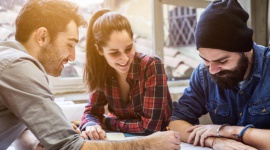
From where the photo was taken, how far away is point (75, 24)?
147cm

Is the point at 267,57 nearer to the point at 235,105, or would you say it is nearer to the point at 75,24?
the point at 235,105

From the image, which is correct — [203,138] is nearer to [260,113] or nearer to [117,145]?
[260,113]

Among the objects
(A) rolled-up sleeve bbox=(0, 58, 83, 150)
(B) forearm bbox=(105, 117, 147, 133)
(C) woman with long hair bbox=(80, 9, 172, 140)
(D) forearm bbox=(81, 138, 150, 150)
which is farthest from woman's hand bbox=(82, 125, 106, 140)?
(A) rolled-up sleeve bbox=(0, 58, 83, 150)

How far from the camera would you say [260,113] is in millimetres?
1415

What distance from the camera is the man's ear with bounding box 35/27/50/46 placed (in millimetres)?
1325

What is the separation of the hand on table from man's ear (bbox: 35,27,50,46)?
1.98ft

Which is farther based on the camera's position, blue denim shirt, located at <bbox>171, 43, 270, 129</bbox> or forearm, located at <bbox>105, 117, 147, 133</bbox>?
forearm, located at <bbox>105, 117, 147, 133</bbox>

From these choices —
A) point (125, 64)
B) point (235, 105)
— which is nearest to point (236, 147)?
point (235, 105)

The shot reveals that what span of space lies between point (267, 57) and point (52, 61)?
3.26 ft

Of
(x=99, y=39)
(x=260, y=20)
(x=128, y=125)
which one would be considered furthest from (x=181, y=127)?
(x=260, y=20)

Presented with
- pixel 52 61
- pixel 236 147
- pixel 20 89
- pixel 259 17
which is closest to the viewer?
pixel 20 89

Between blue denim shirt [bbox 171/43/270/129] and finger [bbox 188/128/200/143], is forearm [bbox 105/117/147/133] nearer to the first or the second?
blue denim shirt [bbox 171/43/270/129]

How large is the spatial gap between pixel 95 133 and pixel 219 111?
2.11 feet

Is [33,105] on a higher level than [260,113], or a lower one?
higher
